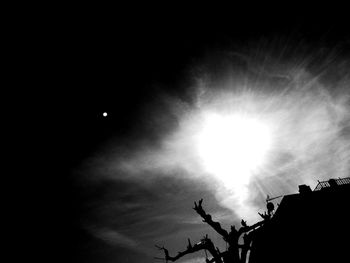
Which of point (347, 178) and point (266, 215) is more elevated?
point (347, 178)

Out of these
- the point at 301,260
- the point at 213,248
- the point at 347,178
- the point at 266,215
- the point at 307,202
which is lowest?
the point at 301,260

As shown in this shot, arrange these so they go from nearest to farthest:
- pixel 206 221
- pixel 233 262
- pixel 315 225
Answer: pixel 233 262 → pixel 206 221 → pixel 315 225

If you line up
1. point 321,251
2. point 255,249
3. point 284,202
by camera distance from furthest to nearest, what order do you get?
point 255,249
point 284,202
point 321,251

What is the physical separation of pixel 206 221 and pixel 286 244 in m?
8.80

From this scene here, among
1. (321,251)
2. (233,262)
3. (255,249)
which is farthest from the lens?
(255,249)

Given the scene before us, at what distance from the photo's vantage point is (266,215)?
9773mm

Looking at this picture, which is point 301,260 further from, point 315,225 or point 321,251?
point 315,225

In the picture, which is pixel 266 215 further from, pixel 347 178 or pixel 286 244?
pixel 347 178

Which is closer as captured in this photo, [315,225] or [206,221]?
[206,221]

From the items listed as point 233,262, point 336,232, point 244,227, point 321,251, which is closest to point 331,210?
point 336,232

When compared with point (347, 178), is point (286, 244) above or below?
below

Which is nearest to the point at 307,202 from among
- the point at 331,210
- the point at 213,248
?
the point at 331,210

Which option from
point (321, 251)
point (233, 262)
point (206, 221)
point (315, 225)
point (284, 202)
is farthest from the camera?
point (284, 202)

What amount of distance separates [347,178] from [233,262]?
1416 centimetres
